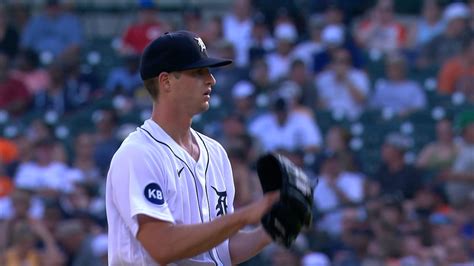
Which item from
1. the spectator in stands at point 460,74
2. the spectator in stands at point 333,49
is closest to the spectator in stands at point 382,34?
the spectator in stands at point 333,49

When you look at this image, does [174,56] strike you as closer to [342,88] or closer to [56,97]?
[342,88]

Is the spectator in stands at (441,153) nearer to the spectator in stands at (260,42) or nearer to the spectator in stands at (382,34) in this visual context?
the spectator in stands at (382,34)

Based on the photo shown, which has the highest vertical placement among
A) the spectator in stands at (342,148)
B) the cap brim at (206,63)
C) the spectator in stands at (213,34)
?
the cap brim at (206,63)

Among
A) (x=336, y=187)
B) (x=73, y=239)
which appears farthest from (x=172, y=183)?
(x=336, y=187)

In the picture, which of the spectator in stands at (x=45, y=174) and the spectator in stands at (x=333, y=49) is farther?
the spectator in stands at (x=333, y=49)

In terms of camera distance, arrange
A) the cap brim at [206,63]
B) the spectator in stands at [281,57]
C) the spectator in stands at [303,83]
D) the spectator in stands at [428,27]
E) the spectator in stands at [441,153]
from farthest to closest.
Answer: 1. the spectator in stands at [428,27]
2. the spectator in stands at [281,57]
3. the spectator in stands at [303,83]
4. the spectator in stands at [441,153]
5. the cap brim at [206,63]

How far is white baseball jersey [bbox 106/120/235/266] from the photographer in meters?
3.89

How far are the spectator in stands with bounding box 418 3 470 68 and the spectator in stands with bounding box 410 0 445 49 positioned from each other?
19cm

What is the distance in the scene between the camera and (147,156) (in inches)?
156

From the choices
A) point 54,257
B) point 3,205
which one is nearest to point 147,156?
point 54,257

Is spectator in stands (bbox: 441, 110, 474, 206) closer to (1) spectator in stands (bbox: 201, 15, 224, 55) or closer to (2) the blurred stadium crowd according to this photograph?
(2) the blurred stadium crowd

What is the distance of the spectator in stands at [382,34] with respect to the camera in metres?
12.7

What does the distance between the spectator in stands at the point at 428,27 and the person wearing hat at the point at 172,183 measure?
8611 mm

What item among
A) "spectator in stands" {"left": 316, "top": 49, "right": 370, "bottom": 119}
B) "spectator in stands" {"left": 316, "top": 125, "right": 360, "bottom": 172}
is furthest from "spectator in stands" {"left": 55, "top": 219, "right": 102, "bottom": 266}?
"spectator in stands" {"left": 316, "top": 49, "right": 370, "bottom": 119}
